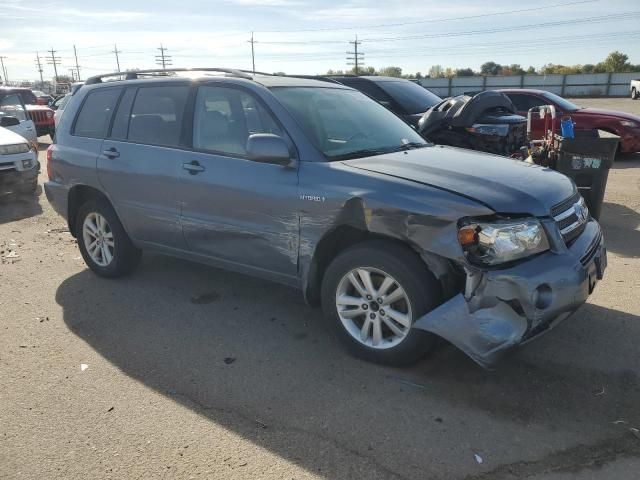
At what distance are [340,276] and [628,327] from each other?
87.6 inches

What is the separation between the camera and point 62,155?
537 centimetres

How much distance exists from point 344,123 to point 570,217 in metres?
1.81

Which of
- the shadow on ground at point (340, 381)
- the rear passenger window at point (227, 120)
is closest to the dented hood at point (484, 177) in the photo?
the rear passenger window at point (227, 120)

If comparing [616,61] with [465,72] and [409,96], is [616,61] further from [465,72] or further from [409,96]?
[409,96]

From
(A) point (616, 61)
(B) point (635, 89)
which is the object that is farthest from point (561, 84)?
(A) point (616, 61)

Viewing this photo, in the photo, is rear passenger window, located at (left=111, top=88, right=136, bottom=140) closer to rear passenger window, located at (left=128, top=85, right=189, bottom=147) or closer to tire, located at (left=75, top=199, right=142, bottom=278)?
rear passenger window, located at (left=128, top=85, right=189, bottom=147)

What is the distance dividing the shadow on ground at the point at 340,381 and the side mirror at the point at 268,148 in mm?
1354

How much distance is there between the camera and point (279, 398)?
128 inches

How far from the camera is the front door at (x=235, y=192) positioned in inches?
150

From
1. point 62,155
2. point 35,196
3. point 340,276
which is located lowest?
point 35,196

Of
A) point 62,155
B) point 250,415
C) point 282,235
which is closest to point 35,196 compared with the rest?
point 62,155

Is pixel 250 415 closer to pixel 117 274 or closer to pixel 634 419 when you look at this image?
pixel 634 419

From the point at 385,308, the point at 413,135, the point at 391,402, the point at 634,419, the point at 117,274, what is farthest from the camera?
the point at 117,274

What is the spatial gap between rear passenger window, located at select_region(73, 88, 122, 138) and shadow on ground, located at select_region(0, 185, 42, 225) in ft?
11.9
